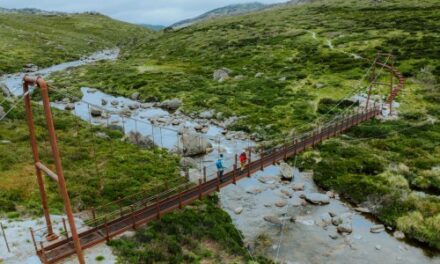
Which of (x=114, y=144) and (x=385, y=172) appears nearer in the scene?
(x=385, y=172)

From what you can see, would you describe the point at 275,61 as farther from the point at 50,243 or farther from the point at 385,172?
the point at 50,243

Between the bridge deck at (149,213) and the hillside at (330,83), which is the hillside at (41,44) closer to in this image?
the hillside at (330,83)

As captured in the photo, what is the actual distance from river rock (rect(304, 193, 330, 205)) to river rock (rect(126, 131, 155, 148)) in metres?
19.5

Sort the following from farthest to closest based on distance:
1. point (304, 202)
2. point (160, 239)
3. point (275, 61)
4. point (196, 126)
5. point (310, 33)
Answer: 1. point (310, 33)
2. point (275, 61)
3. point (196, 126)
4. point (304, 202)
5. point (160, 239)

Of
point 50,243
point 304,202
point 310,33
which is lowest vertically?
point 304,202

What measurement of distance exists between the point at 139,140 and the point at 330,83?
1497 inches

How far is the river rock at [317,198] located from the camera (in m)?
33.1

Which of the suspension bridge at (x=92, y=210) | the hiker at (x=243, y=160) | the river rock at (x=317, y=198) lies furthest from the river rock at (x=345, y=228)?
the hiker at (x=243, y=160)

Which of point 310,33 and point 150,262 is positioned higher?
point 310,33

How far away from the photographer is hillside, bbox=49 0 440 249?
34656 millimetres

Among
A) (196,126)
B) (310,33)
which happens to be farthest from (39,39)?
(196,126)

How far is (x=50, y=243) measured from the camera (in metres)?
22.2

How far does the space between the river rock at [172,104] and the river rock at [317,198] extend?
114ft

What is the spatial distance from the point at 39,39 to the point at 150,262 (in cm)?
14970
